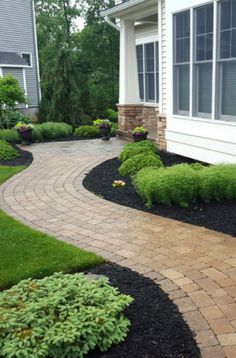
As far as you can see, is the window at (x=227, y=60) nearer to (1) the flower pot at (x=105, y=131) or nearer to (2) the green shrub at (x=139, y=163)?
(2) the green shrub at (x=139, y=163)

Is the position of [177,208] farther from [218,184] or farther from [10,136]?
[10,136]

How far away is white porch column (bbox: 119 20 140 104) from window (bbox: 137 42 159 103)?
1.86ft

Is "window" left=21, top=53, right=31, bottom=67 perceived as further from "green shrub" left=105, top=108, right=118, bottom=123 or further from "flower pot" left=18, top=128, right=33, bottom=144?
"flower pot" left=18, top=128, right=33, bottom=144

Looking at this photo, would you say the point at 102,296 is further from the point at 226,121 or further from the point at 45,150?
the point at 45,150

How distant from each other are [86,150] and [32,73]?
37.4ft

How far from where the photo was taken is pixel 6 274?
3.59 m

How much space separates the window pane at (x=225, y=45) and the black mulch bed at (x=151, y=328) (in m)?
4.62

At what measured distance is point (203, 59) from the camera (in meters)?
7.30

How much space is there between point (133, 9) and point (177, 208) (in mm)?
7022

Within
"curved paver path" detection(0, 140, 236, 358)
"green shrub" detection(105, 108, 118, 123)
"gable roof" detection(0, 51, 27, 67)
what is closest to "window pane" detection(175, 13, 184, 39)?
"curved paver path" detection(0, 140, 236, 358)

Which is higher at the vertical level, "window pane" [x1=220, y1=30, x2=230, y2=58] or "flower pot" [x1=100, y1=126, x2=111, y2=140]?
"window pane" [x1=220, y1=30, x2=230, y2=58]

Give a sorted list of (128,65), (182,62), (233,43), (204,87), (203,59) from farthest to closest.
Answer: (128,65), (182,62), (204,87), (203,59), (233,43)

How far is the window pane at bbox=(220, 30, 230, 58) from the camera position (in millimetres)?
6602

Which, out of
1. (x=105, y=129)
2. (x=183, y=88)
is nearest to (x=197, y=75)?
(x=183, y=88)
